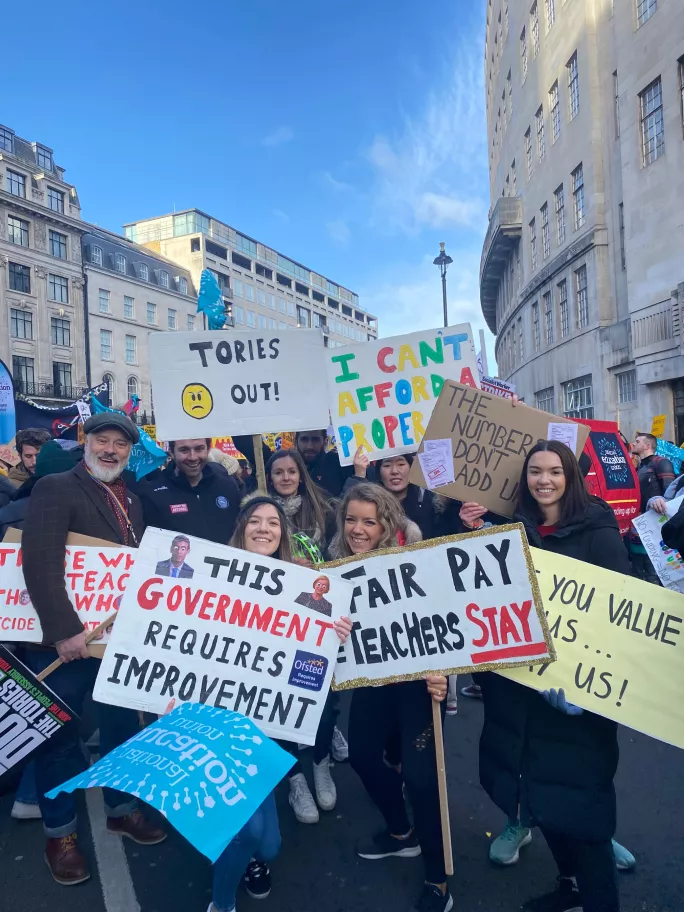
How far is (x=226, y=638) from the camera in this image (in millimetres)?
2631

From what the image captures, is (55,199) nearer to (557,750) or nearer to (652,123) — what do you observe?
(652,123)

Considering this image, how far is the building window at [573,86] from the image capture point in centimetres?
2145

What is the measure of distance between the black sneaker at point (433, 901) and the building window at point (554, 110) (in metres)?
26.4

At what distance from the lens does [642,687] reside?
248 cm

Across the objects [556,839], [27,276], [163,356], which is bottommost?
[556,839]

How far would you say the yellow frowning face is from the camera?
4.17 metres

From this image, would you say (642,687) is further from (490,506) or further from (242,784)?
(242,784)

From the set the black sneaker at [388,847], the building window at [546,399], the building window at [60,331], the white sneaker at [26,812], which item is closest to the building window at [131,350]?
the building window at [60,331]

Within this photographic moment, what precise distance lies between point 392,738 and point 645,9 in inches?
837

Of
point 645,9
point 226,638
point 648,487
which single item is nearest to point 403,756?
point 226,638

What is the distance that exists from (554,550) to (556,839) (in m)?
1.23

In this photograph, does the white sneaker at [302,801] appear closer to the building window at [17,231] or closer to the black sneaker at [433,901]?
the black sneaker at [433,901]

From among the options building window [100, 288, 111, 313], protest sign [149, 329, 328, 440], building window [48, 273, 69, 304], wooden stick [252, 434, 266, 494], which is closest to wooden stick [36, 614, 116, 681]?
wooden stick [252, 434, 266, 494]

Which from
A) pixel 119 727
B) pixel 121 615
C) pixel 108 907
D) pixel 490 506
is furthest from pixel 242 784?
pixel 490 506
